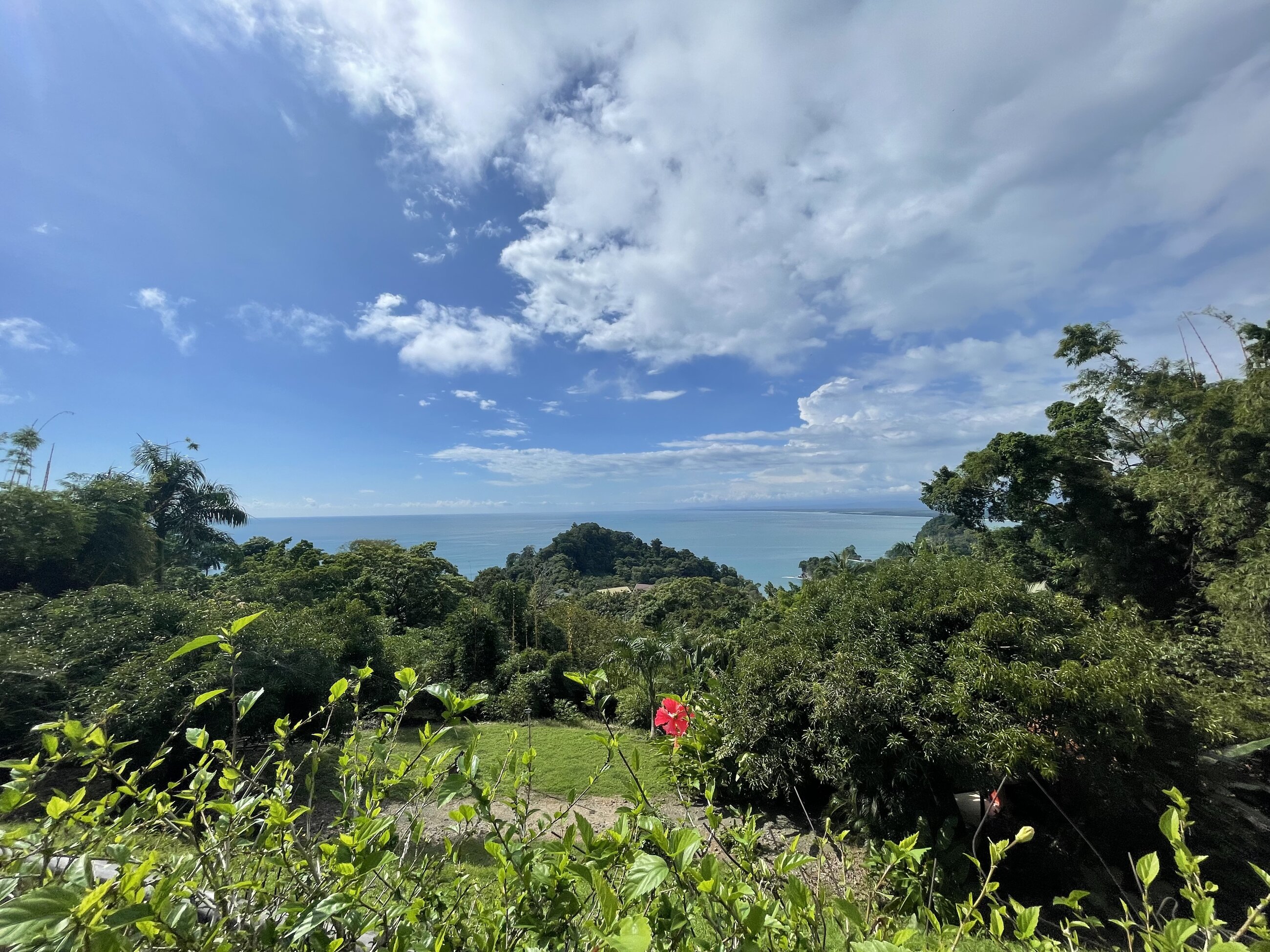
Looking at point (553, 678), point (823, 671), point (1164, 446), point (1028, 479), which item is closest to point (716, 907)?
point (823, 671)

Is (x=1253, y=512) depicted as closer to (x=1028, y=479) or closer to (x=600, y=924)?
(x=1028, y=479)

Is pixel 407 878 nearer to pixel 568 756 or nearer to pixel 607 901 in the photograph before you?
pixel 607 901

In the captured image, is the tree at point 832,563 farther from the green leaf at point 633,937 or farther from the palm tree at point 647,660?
the green leaf at point 633,937

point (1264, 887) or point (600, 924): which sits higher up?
point (600, 924)

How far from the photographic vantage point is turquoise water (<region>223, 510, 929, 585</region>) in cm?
5284

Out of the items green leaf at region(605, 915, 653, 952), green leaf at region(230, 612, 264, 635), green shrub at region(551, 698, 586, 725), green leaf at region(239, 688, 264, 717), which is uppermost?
green leaf at region(230, 612, 264, 635)

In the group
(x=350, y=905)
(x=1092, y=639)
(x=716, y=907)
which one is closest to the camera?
(x=350, y=905)

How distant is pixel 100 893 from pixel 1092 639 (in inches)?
260

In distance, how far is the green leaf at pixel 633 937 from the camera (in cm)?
57

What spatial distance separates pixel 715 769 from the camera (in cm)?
509

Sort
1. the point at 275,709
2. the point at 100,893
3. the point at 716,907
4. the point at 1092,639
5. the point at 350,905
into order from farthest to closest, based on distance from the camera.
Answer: the point at 275,709
the point at 1092,639
the point at 716,907
the point at 350,905
the point at 100,893

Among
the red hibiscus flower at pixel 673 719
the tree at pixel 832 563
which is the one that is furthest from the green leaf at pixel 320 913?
the tree at pixel 832 563

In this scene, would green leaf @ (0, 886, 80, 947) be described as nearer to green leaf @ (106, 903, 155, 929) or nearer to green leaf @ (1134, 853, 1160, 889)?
green leaf @ (106, 903, 155, 929)

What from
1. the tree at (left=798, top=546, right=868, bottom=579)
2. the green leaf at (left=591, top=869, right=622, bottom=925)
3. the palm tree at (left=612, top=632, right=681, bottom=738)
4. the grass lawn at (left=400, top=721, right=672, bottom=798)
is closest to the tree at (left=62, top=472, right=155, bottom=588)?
the grass lawn at (left=400, top=721, right=672, bottom=798)
